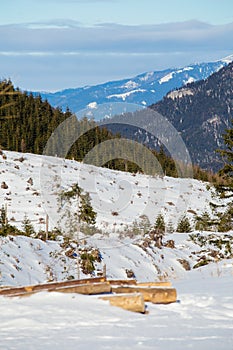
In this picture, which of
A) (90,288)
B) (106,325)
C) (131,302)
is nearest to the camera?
(106,325)

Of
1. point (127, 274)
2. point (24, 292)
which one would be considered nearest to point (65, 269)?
point (127, 274)

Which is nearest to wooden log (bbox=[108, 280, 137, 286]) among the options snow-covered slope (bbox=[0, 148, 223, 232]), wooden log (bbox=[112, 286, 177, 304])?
wooden log (bbox=[112, 286, 177, 304])

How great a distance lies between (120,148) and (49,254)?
3008 inches

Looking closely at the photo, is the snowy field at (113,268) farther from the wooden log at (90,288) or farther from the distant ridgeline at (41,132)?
the distant ridgeline at (41,132)

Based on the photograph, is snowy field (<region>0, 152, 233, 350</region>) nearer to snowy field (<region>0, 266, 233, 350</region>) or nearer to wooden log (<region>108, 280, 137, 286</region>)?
snowy field (<region>0, 266, 233, 350</region>)

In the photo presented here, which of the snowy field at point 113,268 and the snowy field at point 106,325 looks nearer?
the snowy field at point 106,325

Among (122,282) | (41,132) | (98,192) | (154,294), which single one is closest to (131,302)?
(154,294)

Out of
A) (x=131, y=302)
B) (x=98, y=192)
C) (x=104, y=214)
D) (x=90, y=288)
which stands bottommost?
(x=131, y=302)

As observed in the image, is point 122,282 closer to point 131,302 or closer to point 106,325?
point 131,302

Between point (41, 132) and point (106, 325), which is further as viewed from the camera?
point (41, 132)

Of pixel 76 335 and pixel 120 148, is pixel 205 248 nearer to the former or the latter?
pixel 76 335

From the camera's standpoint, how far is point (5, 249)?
22828 millimetres

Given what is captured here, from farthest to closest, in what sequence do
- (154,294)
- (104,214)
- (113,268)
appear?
(104,214) → (113,268) → (154,294)

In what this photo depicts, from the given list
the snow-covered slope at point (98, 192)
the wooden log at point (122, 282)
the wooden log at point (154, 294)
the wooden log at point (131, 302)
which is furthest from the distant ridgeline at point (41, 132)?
the wooden log at point (131, 302)
